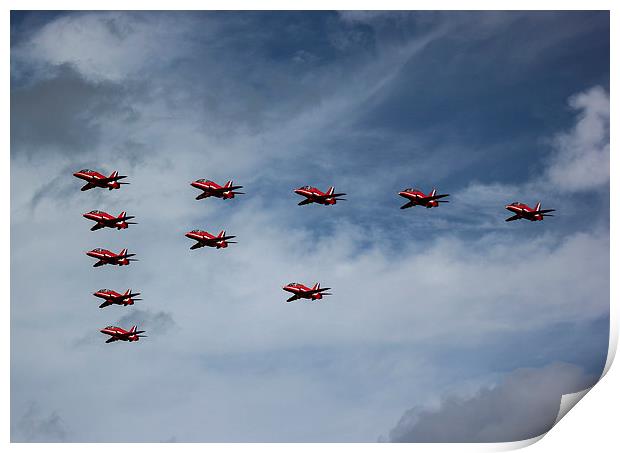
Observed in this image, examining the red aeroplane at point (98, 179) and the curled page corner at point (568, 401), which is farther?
the red aeroplane at point (98, 179)

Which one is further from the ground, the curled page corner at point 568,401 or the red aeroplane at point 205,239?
the red aeroplane at point 205,239

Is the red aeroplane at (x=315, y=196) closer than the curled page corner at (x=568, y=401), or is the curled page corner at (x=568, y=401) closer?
the curled page corner at (x=568, y=401)

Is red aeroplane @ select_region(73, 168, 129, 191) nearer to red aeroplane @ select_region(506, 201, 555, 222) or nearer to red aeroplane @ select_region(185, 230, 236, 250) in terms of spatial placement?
red aeroplane @ select_region(185, 230, 236, 250)

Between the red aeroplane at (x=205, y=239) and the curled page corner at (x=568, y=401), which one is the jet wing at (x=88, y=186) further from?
the curled page corner at (x=568, y=401)

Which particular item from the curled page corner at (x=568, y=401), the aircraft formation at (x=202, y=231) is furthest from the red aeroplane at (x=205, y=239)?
the curled page corner at (x=568, y=401)

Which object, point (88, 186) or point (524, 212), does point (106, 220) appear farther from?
point (524, 212)

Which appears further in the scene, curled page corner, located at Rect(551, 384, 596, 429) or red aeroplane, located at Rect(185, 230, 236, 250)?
red aeroplane, located at Rect(185, 230, 236, 250)

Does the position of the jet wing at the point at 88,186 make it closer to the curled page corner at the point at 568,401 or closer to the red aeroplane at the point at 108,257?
the red aeroplane at the point at 108,257

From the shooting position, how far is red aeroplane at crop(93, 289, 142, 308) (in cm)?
5822

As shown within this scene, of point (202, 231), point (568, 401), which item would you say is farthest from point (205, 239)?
point (568, 401)

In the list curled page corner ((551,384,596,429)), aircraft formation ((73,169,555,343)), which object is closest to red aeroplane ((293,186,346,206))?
aircraft formation ((73,169,555,343))

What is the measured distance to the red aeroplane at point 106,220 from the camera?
183ft

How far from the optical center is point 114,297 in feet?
192
